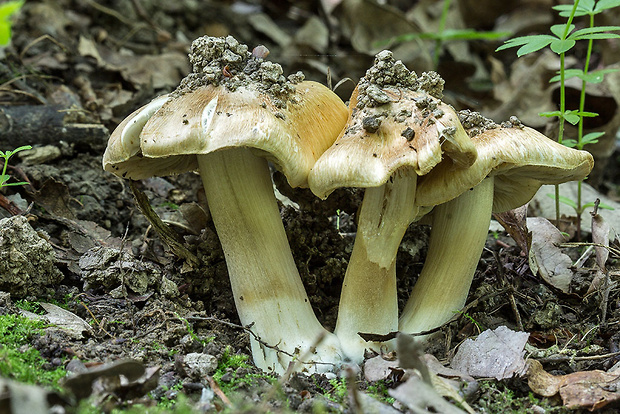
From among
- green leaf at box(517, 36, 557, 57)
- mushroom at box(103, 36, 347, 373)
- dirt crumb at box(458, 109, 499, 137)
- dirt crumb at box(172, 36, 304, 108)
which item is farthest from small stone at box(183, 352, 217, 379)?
green leaf at box(517, 36, 557, 57)

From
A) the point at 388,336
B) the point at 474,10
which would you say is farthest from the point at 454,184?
the point at 474,10

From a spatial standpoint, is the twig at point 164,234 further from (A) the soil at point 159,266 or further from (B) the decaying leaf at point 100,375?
(B) the decaying leaf at point 100,375

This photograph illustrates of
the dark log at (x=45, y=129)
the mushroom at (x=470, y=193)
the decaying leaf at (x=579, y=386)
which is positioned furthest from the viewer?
the dark log at (x=45, y=129)

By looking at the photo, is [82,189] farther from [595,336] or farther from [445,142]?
[595,336]

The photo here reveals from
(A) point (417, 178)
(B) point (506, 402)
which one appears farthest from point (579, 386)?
(A) point (417, 178)

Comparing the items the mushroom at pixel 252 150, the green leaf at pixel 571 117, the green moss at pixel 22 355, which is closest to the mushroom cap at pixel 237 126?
the mushroom at pixel 252 150

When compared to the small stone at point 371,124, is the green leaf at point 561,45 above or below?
above
